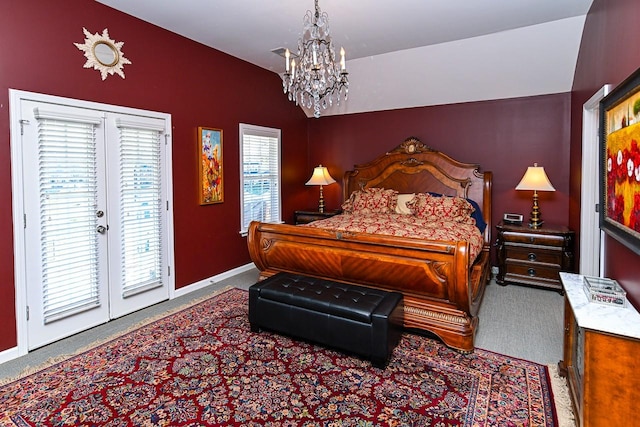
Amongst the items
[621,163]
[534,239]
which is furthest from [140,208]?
[534,239]

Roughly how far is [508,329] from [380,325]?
148 cm

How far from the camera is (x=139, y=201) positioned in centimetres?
365

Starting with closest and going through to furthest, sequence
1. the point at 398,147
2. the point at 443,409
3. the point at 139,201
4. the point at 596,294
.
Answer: the point at 596,294
the point at 443,409
the point at 139,201
the point at 398,147

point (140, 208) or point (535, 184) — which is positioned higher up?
point (535, 184)

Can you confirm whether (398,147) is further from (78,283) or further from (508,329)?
(78,283)

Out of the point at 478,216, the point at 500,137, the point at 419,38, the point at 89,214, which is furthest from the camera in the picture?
the point at 500,137

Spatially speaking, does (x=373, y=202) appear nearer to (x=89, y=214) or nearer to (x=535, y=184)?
(x=535, y=184)

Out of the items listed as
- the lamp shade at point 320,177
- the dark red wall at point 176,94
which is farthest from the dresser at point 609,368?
the lamp shade at point 320,177

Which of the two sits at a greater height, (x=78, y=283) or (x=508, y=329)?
(x=78, y=283)

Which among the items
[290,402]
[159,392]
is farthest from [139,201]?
[290,402]

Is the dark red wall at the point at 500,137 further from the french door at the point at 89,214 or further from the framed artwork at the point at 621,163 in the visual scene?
the french door at the point at 89,214

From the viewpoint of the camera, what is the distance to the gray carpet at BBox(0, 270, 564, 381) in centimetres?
275

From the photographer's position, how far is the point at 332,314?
2.66m

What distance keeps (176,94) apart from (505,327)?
4.11 meters
